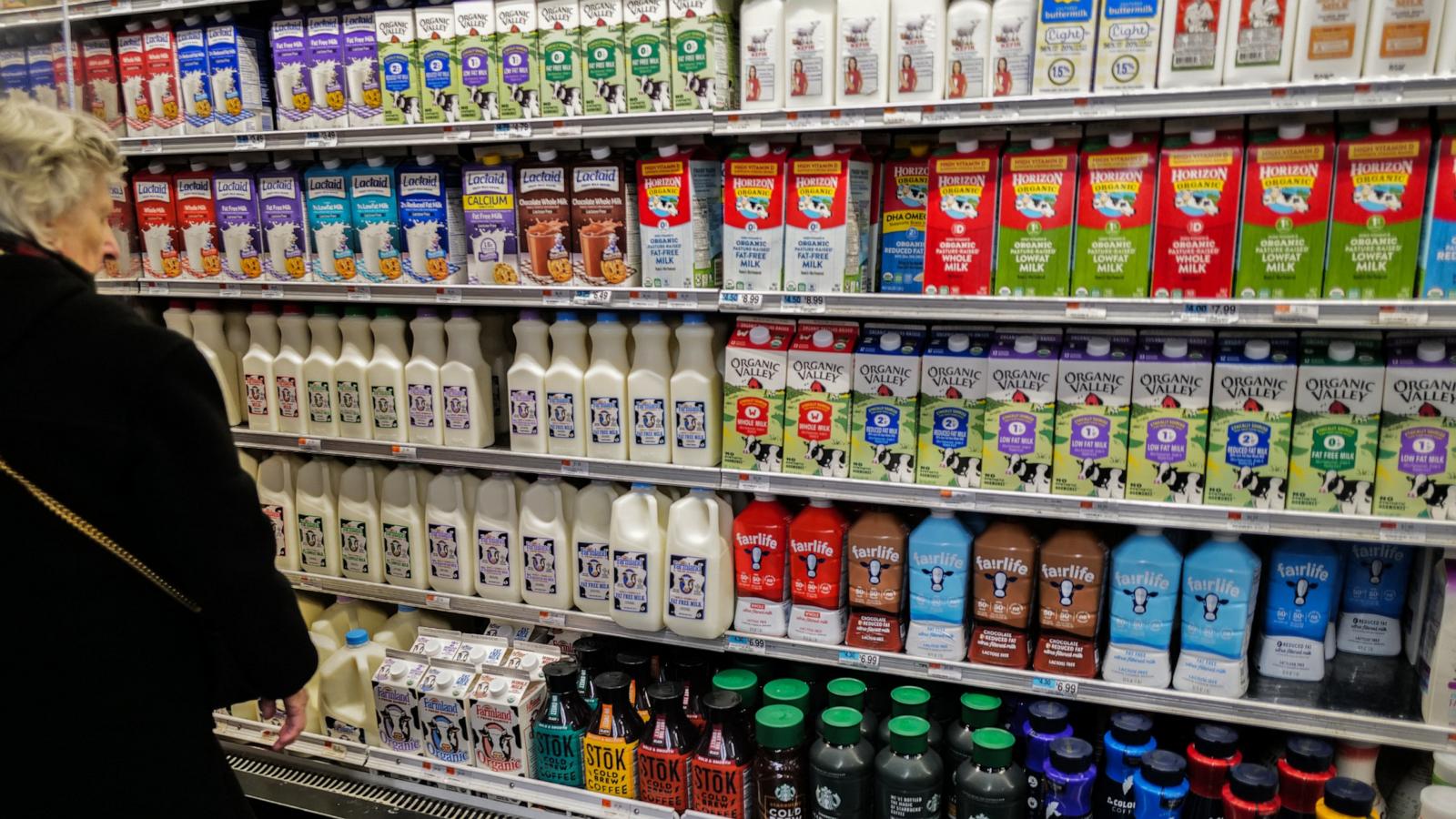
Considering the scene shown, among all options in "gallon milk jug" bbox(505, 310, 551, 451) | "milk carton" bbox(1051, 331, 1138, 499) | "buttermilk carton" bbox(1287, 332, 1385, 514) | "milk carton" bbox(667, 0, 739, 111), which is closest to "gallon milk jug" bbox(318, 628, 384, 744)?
"gallon milk jug" bbox(505, 310, 551, 451)

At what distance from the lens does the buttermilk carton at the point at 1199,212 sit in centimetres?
202

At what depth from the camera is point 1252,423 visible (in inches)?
82.7

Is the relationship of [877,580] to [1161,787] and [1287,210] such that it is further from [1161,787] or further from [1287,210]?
[1287,210]

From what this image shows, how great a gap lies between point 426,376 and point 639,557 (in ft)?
2.77

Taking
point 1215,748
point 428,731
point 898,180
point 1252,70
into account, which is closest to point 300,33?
point 898,180

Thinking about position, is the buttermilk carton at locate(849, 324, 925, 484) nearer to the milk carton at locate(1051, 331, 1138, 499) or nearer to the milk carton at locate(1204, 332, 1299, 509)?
the milk carton at locate(1051, 331, 1138, 499)

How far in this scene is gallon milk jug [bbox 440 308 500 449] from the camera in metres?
2.78

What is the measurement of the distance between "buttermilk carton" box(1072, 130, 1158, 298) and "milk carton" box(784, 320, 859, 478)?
0.59 meters

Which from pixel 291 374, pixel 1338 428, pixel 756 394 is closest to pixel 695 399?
pixel 756 394

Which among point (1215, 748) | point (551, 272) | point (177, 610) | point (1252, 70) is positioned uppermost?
point (1252, 70)

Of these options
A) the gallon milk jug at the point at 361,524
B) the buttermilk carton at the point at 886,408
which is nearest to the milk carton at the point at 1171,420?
the buttermilk carton at the point at 886,408

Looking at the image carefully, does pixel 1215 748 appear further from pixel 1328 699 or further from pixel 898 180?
pixel 898 180

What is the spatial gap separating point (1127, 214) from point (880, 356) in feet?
2.10

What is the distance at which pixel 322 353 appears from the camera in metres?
2.95
